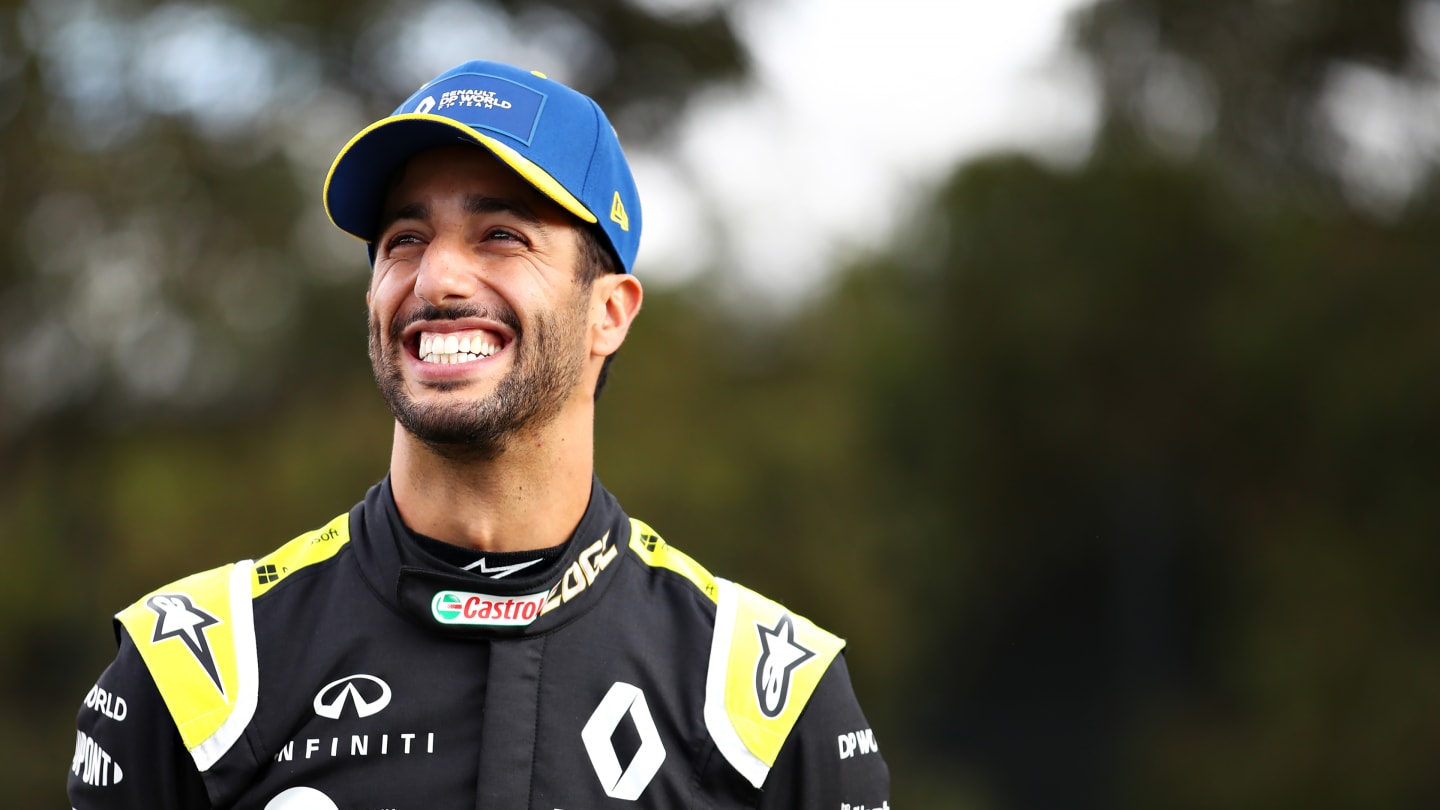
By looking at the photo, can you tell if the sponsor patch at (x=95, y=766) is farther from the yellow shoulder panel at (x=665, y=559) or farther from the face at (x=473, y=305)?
the yellow shoulder panel at (x=665, y=559)

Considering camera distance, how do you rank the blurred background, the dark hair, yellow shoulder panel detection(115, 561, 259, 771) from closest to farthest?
1. yellow shoulder panel detection(115, 561, 259, 771)
2. the dark hair
3. the blurred background

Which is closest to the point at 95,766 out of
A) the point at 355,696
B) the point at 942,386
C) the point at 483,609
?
the point at 355,696

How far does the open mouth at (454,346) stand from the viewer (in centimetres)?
285

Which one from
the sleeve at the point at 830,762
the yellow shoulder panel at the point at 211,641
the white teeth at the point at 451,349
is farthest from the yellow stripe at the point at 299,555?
the sleeve at the point at 830,762

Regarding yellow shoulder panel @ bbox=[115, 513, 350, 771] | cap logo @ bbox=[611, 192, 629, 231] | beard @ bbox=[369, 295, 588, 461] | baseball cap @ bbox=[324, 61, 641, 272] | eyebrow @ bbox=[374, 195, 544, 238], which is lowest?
yellow shoulder panel @ bbox=[115, 513, 350, 771]

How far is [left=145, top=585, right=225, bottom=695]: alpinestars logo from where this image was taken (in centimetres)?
276

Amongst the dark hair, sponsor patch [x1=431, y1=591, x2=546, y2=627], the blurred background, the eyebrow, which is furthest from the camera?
the blurred background

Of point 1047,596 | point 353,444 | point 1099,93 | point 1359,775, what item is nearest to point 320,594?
point 353,444

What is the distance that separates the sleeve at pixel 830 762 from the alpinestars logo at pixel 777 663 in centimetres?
6

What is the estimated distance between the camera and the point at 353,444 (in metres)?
16.4

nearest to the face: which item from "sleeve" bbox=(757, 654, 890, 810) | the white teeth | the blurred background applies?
the white teeth

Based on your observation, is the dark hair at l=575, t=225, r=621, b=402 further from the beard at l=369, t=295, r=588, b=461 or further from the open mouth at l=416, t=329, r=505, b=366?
the open mouth at l=416, t=329, r=505, b=366

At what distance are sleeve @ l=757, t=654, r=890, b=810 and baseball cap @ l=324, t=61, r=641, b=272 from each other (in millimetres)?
974

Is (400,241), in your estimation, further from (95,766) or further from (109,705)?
(95,766)
